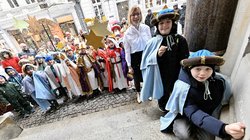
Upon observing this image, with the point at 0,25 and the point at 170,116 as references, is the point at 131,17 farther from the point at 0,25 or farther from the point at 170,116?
the point at 0,25

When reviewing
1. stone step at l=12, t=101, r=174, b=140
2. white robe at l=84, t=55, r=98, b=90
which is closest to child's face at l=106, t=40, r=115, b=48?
white robe at l=84, t=55, r=98, b=90

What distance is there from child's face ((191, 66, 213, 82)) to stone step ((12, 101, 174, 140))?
2.55 ft

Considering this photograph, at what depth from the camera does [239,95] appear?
107 cm

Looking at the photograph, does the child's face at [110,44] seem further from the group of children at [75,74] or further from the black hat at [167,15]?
the black hat at [167,15]

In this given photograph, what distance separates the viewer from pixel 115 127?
220 cm

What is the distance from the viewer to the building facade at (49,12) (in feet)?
34.7

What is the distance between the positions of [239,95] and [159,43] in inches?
41.6

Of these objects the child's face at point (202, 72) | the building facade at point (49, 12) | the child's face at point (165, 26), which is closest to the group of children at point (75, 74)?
the child's face at point (165, 26)

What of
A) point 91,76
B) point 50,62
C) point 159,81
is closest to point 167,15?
point 159,81

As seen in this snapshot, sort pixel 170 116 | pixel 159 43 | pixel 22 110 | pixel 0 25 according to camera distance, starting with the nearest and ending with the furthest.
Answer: pixel 170 116 → pixel 159 43 → pixel 22 110 → pixel 0 25

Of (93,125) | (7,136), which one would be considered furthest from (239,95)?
(7,136)

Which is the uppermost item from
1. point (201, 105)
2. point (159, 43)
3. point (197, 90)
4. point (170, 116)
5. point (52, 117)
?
point (159, 43)

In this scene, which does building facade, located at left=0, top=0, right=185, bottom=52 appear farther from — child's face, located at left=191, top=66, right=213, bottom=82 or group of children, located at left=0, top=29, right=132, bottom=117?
child's face, located at left=191, top=66, right=213, bottom=82

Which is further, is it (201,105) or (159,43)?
(159,43)
